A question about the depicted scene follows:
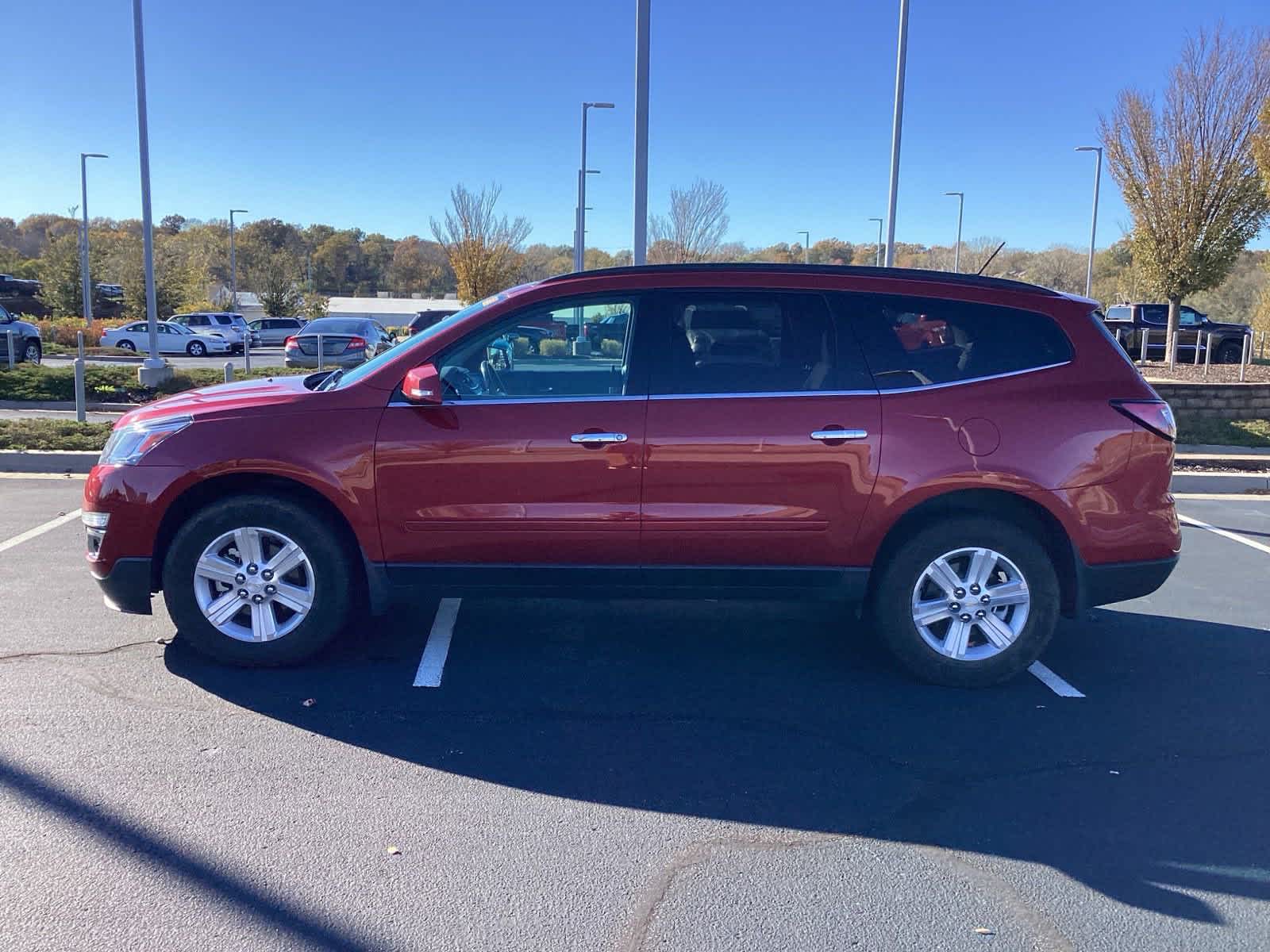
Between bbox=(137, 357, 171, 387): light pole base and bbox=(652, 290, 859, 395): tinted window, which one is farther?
bbox=(137, 357, 171, 387): light pole base

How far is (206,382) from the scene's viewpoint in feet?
59.4

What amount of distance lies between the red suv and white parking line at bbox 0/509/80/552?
9.56 feet

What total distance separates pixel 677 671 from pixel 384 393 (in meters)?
1.94

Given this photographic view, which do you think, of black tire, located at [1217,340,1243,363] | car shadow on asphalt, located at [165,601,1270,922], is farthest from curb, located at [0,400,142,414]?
black tire, located at [1217,340,1243,363]

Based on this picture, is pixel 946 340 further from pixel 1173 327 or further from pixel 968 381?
pixel 1173 327

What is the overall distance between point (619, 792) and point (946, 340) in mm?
2617

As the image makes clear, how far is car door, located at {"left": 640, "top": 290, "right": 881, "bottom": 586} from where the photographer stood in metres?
4.68

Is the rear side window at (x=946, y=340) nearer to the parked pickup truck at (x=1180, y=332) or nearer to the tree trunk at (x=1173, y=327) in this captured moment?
the tree trunk at (x=1173, y=327)

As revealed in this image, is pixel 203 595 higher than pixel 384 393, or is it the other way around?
pixel 384 393

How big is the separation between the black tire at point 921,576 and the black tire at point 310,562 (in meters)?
2.56

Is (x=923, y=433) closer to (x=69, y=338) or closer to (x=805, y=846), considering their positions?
(x=805, y=846)

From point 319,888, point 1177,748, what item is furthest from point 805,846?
point 1177,748

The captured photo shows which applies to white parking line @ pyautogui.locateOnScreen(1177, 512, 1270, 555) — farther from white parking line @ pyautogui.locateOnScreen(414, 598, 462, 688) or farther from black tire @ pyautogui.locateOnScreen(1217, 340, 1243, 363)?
black tire @ pyautogui.locateOnScreen(1217, 340, 1243, 363)

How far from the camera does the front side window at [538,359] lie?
15.7ft
